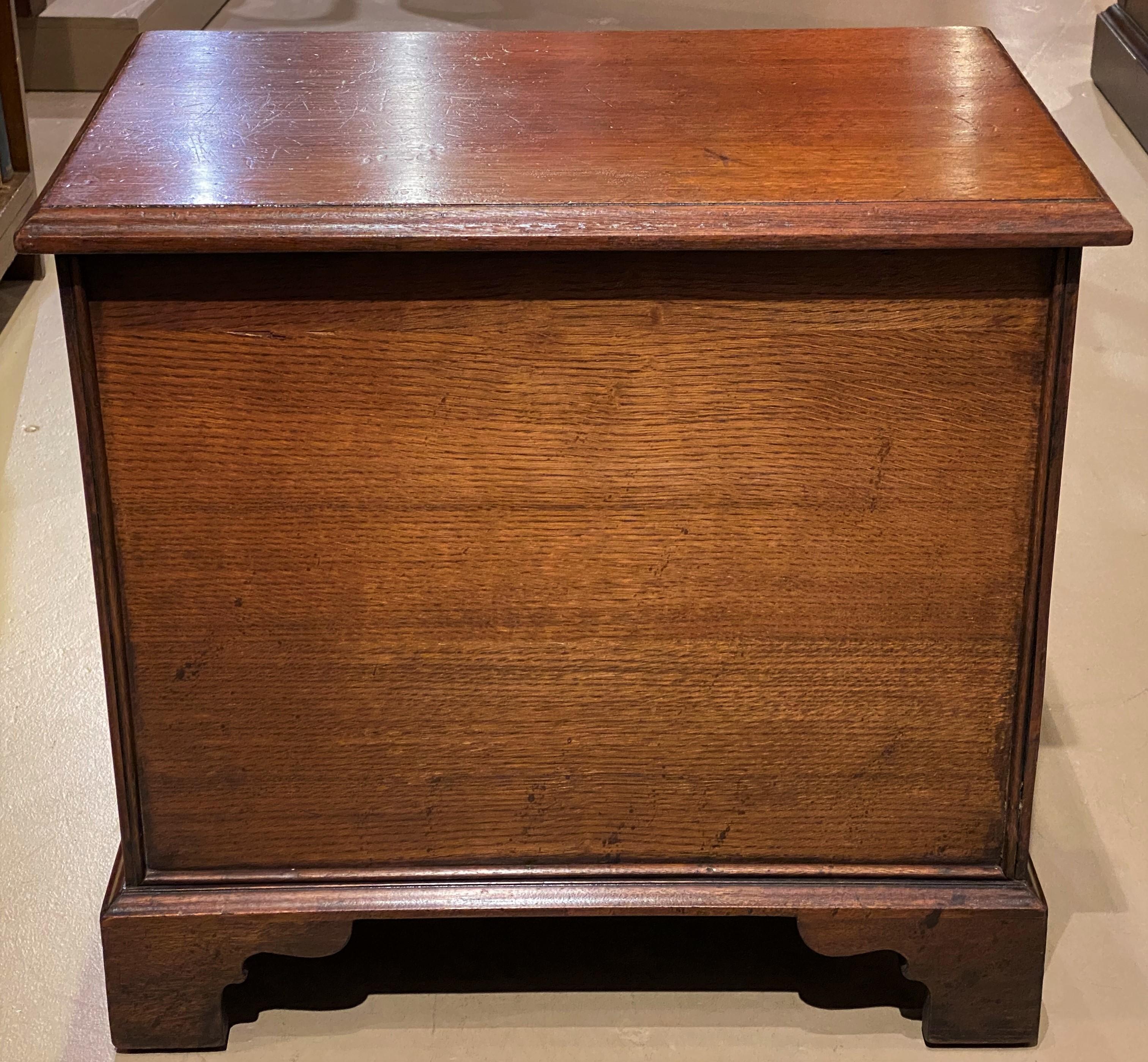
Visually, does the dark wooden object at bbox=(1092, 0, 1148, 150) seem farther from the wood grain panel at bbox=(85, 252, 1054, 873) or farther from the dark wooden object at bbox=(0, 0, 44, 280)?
the wood grain panel at bbox=(85, 252, 1054, 873)

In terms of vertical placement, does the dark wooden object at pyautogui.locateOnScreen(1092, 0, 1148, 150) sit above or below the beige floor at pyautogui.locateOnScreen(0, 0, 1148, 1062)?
above

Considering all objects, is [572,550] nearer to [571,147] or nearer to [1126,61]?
[571,147]

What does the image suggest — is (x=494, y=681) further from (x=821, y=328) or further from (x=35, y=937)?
(x=35, y=937)

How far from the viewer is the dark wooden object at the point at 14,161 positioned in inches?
121

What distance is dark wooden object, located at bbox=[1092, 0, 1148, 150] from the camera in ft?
12.4

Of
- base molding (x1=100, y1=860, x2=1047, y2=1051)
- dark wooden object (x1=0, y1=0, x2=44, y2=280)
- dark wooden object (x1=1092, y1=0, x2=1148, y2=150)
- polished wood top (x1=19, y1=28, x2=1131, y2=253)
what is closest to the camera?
polished wood top (x1=19, y1=28, x2=1131, y2=253)

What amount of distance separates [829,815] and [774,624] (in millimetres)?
212

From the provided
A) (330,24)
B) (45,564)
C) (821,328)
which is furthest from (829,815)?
(330,24)

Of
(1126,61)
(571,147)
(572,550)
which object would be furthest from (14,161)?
(1126,61)

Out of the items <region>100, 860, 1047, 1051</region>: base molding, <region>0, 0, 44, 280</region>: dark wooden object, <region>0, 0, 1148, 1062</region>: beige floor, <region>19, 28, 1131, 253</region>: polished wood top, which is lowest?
<region>0, 0, 1148, 1062</region>: beige floor

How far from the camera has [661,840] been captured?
1521mm

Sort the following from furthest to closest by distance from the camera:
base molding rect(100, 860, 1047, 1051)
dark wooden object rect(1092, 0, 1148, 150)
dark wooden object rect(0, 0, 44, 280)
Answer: dark wooden object rect(1092, 0, 1148, 150)
dark wooden object rect(0, 0, 44, 280)
base molding rect(100, 860, 1047, 1051)

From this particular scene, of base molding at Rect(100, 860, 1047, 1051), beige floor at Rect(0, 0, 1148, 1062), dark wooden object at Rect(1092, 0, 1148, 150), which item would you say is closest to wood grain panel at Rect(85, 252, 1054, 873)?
base molding at Rect(100, 860, 1047, 1051)

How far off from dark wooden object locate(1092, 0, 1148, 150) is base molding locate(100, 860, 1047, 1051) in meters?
2.73
